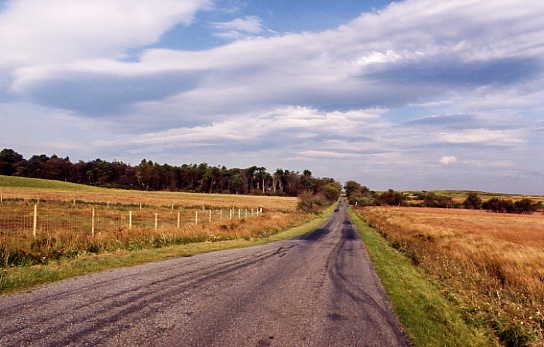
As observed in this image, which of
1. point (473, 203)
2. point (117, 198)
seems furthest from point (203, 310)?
point (473, 203)

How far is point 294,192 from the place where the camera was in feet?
533

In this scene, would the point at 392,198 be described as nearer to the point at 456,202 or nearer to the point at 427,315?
the point at 456,202

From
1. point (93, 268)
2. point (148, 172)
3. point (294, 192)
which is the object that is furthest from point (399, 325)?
point (294, 192)

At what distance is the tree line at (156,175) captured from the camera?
126m

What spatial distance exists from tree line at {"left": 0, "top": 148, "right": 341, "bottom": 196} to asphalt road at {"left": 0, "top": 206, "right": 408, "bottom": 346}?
339 ft

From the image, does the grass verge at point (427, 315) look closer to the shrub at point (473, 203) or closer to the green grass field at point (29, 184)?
the green grass field at point (29, 184)

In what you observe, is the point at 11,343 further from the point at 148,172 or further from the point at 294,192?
the point at 294,192

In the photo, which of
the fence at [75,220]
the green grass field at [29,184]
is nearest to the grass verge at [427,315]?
the fence at [75,220]

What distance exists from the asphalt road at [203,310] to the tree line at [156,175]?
103407 millimetres

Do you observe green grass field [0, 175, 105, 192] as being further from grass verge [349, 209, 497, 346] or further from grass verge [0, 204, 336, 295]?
grass verge [349, 209, 497, 346]

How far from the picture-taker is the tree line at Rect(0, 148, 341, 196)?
12575 cm

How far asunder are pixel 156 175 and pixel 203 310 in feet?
456

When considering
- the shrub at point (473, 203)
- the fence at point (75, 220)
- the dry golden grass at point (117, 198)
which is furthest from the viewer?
the shrub at point (473, 203)

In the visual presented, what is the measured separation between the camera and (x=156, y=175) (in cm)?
13825
